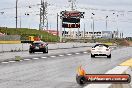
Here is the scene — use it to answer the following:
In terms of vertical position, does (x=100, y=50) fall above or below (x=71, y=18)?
below

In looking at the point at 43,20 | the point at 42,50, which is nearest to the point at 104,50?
the point at 42,50

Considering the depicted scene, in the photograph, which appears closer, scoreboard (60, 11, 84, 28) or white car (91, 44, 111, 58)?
white car (91, 44, 111, 58)

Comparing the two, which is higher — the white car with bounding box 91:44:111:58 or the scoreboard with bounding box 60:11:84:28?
the scoreboard with bounding box 60:11:84:28

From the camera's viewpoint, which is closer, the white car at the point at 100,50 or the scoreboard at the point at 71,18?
the white car at the point at 100,50

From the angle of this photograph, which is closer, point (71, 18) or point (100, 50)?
point (100, 50)

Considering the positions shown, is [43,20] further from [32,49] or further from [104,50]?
[104,50]

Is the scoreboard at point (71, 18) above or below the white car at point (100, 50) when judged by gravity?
above

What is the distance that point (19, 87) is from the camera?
13.9 meters

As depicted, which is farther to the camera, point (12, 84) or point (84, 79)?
point (12, 84)

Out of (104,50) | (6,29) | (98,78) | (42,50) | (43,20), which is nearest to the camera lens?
(98,78)

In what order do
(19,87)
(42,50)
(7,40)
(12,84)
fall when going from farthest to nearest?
1. (7,40)
2. (42,50)
3. (12,84)
4. (19,87)

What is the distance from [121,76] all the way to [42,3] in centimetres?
12930

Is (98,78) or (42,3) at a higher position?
(42,3)

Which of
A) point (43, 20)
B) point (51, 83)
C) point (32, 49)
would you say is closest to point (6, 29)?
point (43, 20)
